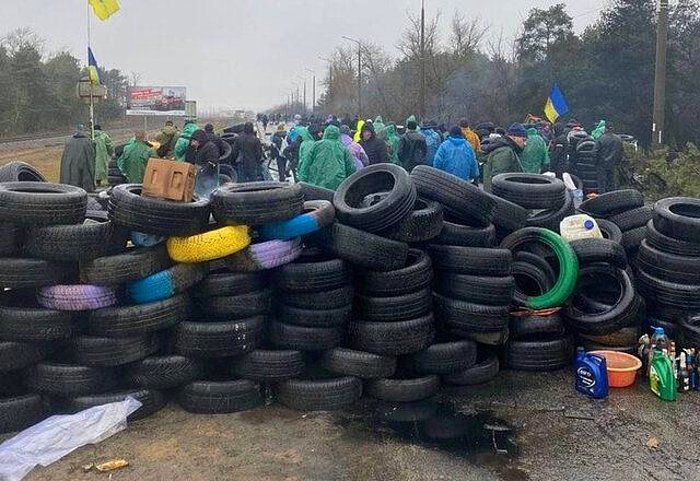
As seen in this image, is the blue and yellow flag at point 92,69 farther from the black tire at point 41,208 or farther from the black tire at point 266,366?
the black tire at point 266,366

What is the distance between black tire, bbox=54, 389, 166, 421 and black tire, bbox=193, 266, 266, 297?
854mm

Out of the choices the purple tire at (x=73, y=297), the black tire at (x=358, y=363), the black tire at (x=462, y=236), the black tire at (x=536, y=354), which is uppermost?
the black tire at (x=462, y=236)

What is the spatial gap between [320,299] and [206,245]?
3.30ft

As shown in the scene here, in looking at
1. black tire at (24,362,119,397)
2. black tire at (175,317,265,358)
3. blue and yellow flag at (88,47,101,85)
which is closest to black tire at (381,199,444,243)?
black tire at (175,317,265,358)

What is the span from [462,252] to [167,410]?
2.78 meters

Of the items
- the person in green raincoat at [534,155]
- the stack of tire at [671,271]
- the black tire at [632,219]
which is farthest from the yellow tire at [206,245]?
the person in green raincoat at [534,155]

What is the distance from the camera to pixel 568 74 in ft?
102

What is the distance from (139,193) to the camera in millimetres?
5789

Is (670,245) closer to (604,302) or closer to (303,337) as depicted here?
(604,302)

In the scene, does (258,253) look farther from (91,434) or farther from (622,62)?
(622,62)

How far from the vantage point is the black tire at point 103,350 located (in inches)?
195

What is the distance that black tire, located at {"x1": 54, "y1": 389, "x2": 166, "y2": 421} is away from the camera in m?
4.95

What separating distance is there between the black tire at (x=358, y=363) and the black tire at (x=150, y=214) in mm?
1536

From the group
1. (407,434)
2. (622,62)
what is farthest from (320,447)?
(622,62)
